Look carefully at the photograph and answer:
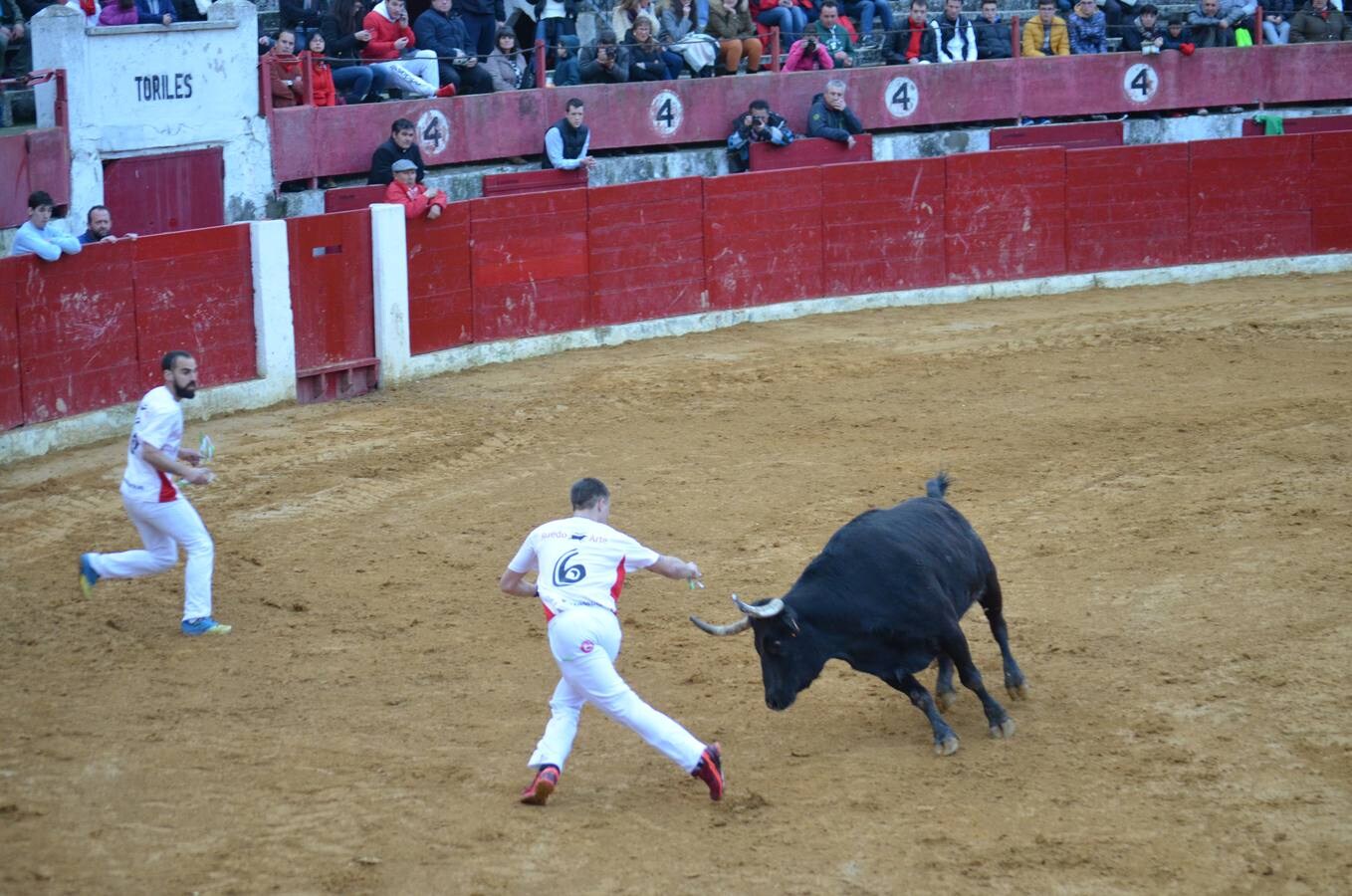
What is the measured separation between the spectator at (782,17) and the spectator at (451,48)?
4681mm

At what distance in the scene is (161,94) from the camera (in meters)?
15.6

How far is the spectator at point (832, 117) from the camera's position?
19.8 metres

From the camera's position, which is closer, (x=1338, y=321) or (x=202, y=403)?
(x=202, y=403)

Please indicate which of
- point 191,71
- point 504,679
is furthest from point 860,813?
point 191,71

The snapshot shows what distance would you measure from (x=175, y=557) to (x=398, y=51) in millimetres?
9748

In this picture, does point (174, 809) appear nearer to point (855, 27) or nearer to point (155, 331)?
point (155, 331)

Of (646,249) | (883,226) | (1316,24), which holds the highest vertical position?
(1316,24)

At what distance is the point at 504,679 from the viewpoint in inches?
336

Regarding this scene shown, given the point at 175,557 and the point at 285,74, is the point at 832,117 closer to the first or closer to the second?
the point at 285,74

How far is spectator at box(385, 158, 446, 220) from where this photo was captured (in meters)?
15.3

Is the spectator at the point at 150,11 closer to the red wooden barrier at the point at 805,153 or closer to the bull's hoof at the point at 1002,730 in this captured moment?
the red wooden barrier at the point at 805,153

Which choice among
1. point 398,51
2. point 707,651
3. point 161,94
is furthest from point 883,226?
point 707,651

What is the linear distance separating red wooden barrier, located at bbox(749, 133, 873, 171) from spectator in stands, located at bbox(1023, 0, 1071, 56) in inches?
157

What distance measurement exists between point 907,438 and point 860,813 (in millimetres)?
6562
